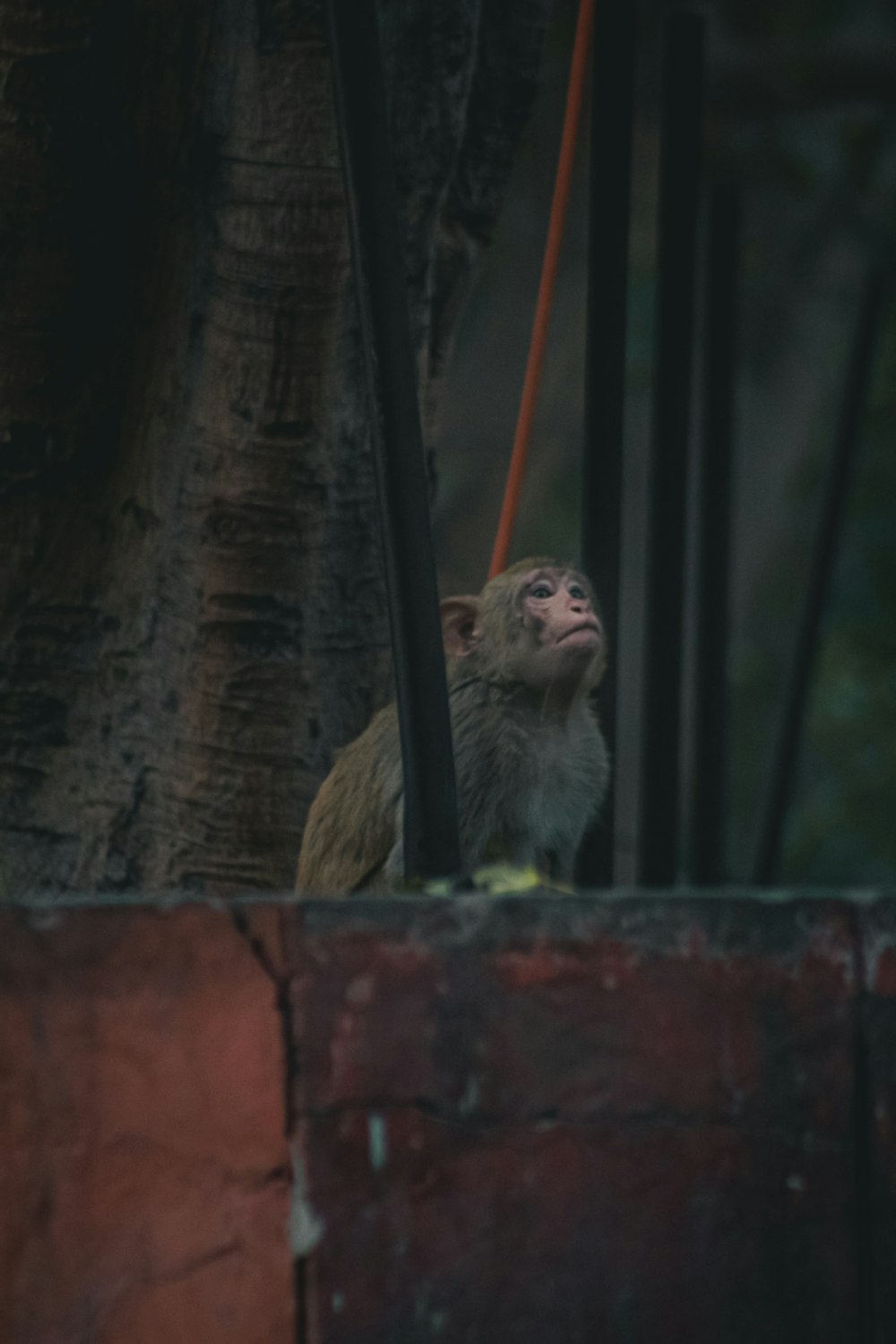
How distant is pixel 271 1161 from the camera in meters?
1.74

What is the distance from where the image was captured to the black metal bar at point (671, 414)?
326cm

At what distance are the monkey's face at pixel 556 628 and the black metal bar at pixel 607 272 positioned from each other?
0.06m

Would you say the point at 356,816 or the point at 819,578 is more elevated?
the point at 819,578

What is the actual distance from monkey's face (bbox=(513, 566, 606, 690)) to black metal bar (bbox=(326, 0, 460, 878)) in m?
0.78

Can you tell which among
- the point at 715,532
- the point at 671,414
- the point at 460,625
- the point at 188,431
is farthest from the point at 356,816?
the point at 715,532

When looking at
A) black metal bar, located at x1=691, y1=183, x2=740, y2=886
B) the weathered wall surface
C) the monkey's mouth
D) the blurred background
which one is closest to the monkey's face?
the monkey's mouth

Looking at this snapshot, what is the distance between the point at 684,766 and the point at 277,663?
1128 cm

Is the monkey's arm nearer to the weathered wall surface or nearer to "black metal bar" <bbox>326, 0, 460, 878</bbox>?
"black metal bar" <bbox>326, 0, 460, 878</bbox>

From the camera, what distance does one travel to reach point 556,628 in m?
2.91

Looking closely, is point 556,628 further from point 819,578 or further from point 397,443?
point 819,578

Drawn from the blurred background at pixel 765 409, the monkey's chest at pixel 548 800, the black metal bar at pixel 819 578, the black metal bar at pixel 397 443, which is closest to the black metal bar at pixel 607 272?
the monkey's chest at pixel 548 800

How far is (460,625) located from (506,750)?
26 centimetres

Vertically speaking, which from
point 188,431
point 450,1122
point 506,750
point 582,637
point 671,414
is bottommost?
point 450,1122

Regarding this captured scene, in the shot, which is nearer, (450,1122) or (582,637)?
(450,1122)
